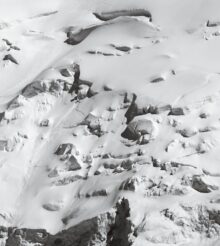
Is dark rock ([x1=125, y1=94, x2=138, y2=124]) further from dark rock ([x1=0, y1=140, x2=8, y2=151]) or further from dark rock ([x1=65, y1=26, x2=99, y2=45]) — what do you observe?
dark rock ([x1=65, y1=26, x2=99, y2=45])

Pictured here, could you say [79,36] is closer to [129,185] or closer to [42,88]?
[42,88]

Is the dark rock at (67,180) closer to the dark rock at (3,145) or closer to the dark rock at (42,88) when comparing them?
the dark rock at (3,145)

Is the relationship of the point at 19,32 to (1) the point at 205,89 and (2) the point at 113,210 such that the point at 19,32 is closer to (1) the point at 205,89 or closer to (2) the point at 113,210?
(1) the point at 205,89

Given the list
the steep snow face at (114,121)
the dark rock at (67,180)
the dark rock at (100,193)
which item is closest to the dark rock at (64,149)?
the steep snow face at (114,121)

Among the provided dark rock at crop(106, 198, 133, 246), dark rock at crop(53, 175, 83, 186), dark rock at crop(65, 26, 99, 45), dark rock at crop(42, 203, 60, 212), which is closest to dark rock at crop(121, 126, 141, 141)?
dark rock at crop(53, 175, 83, 186)

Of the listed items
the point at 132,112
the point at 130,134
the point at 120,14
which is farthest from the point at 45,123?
the point at 120,14

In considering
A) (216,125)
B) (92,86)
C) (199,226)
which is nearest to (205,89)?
(216,125)
